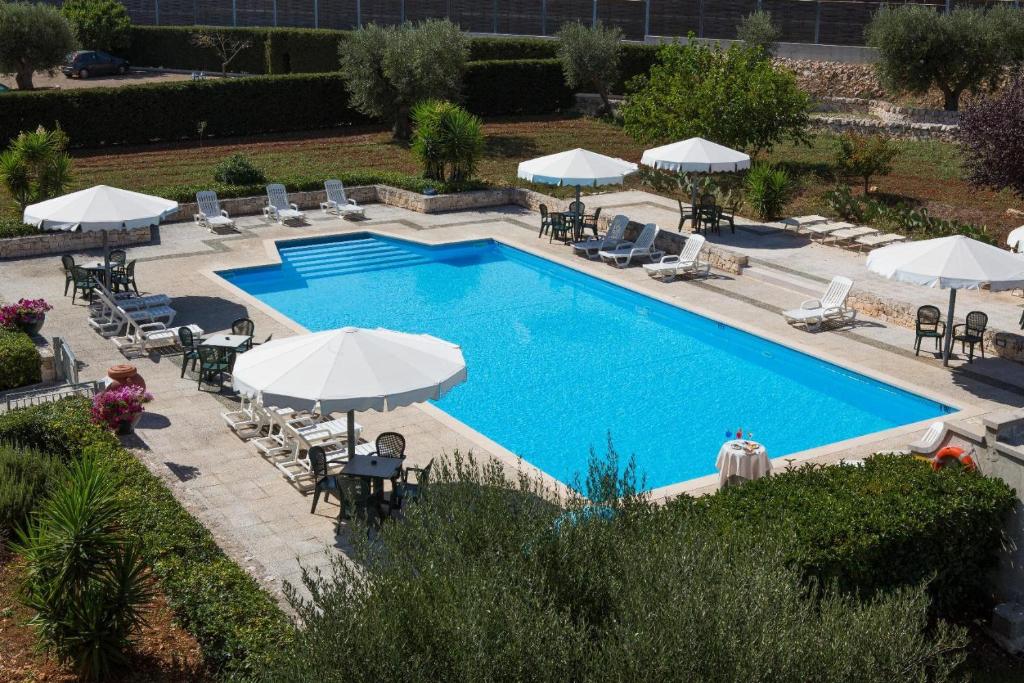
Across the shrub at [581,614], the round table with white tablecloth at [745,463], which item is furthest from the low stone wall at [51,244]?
the shrub at [581,614]

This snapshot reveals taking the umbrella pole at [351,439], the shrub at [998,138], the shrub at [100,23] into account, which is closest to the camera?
the umbrella pole at [351,439]

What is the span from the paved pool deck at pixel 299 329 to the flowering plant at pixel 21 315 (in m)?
0.81

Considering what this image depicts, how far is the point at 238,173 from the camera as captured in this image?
2909cm

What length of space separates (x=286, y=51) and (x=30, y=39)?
12.4m

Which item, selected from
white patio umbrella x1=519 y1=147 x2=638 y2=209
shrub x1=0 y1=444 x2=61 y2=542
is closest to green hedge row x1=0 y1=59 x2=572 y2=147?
white patio umbrella x1=519 y1=147 x2=638 y2=209

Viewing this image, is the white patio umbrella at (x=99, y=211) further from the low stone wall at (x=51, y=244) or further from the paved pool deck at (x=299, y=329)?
the low stone wall at (x=51, y=244)

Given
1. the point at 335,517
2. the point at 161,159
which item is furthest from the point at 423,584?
the point at 161,159

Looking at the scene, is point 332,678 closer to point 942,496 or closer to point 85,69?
point 942,496

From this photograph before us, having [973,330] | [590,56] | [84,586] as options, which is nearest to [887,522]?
[84,586]

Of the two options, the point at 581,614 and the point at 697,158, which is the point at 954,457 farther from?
the point at 697,158

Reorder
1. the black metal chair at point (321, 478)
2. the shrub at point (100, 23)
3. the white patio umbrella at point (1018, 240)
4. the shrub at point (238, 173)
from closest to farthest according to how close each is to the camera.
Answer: the black metal chair at point (321, 478), the white patio umbrella at point (1018, 240), the shrub at point (238, 173), the shrub at point (100, 23)

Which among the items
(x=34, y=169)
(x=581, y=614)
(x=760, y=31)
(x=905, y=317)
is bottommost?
(x=905, y=317)

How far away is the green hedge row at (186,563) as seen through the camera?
8.92m

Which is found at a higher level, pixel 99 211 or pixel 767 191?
pixel 99 211
